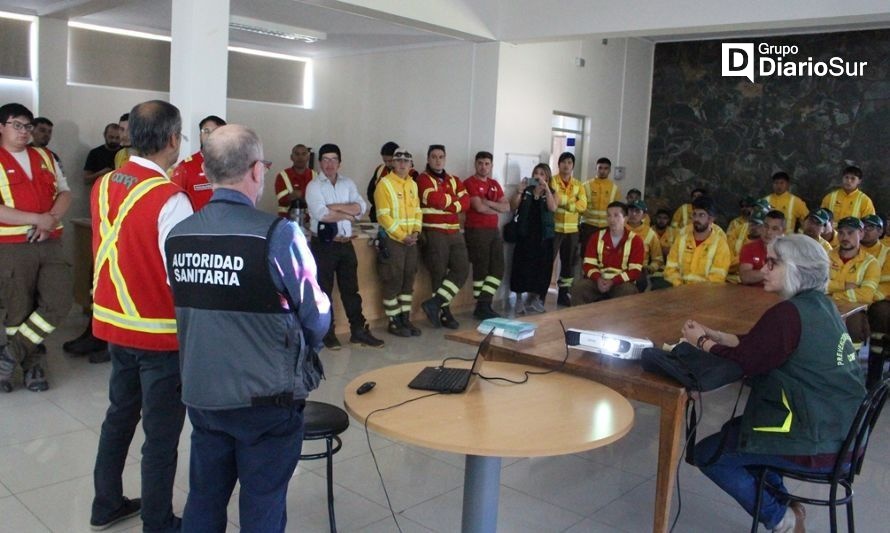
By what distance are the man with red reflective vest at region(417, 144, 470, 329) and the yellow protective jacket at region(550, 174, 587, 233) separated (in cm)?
142

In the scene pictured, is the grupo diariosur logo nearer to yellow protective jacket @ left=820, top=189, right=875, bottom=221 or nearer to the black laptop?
yellow protective jacket @ left=820, top=189, right=875, bottom=221

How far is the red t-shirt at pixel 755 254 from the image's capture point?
5867 millimetres

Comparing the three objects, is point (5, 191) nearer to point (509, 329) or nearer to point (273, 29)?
point (509, 329)

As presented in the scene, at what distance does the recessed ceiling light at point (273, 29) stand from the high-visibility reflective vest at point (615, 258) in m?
4.09

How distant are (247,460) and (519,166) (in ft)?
21.3

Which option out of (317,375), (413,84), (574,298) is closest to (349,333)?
(574,298)

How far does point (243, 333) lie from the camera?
201cm

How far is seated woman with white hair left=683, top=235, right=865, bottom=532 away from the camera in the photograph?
2.74 meters

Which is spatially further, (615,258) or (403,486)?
(615,258)

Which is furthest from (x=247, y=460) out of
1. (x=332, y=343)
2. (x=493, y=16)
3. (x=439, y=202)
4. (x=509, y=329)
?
(x=493, y=16)

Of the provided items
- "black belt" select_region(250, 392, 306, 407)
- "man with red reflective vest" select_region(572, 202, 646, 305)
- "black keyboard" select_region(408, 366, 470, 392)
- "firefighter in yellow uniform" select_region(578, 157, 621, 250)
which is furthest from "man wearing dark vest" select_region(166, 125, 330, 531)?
"firefighter in yellow uniform" select_region(578, 157, 621, 250)

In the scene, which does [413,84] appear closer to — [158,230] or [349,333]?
[349,333]

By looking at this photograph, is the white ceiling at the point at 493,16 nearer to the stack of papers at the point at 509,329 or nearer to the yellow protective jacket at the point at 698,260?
the yellow protective jacket at the point at 698,260

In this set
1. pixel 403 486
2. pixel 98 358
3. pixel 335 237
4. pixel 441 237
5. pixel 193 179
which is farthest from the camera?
pixel 441 237
